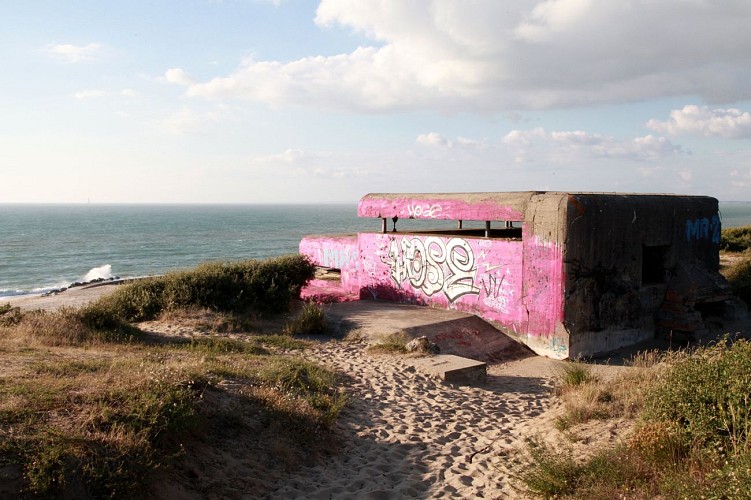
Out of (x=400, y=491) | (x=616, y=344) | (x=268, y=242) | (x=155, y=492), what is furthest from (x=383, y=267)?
(x=268, y=242)

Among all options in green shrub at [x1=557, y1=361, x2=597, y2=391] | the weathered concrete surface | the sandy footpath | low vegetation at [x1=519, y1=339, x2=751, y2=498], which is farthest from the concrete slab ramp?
low vegetation at [x1=519, y1=339, x2=751, y2=498]

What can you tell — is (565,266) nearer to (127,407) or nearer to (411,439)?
(411,439)

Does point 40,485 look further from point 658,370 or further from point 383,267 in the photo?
point 383,267

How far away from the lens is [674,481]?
14.4 ft

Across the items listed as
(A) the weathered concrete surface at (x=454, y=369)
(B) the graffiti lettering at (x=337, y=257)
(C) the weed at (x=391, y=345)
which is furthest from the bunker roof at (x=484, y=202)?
(A) the weathered concrete surface at (x=454, y=369)

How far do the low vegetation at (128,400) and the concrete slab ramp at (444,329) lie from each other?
160 cm

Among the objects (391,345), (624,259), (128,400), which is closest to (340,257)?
(391,345)

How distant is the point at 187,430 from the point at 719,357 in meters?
5.21

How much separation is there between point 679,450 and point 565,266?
5.96 metres

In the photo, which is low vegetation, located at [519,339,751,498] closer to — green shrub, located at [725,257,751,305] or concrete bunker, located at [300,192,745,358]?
concrete bunker, located at [300,192,745,358]

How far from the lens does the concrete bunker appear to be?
11.0 meters

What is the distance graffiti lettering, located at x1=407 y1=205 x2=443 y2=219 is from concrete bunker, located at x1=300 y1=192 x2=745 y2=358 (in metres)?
0.03

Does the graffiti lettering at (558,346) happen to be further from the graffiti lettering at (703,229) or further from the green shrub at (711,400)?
the green shrub at (711,400)

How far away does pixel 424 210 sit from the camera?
14125 millimetres
